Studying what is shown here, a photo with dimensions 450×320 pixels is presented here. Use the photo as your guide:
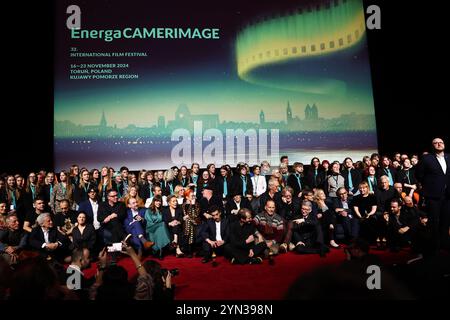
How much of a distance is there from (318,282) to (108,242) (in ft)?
15.7

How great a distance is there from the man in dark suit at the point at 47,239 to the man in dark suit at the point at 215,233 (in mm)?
1734

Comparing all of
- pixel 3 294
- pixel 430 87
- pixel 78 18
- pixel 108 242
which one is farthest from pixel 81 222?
pixel 430 87

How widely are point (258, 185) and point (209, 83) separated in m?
2.47

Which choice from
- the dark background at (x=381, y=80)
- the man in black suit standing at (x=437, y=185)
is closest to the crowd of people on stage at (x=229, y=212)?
the man in black suit standing at (x=437, y=185)

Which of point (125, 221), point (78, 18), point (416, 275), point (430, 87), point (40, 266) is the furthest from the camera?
point (430, 87)

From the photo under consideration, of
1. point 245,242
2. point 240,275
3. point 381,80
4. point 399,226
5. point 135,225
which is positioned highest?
point 381,80

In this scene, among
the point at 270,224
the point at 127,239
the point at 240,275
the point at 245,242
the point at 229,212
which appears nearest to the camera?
the point at 240,275

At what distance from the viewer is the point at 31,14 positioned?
8.00m

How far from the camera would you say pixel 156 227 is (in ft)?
18.4

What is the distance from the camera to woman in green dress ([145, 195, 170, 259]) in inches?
217

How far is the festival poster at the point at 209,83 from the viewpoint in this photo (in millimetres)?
7973

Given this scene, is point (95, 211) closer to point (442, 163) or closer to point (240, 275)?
point (240, 275)

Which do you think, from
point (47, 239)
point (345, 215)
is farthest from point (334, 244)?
point (47, 239)

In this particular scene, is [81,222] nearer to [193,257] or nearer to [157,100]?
[193,257]
